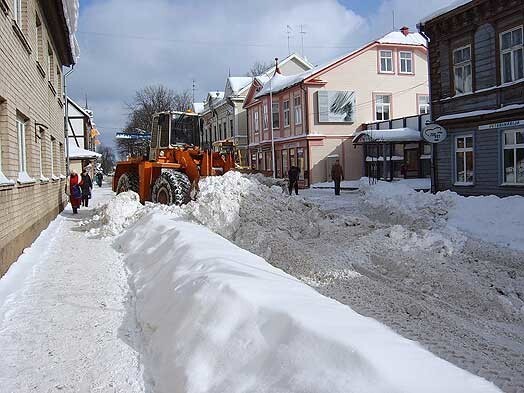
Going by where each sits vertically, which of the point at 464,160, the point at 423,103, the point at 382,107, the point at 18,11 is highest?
the point at 423,103

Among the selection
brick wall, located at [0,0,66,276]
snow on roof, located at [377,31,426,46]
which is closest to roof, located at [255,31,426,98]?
snow on roof, located at [377,31,426,46]

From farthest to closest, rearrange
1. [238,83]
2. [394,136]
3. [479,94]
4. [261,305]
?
[238,83]
[394,136]
[479,94]
[261,305]

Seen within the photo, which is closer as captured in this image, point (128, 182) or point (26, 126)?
point (26, 126)

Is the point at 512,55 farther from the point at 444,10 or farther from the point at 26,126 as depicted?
the point at 26,126

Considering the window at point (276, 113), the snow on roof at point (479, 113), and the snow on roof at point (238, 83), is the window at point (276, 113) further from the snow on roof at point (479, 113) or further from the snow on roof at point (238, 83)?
the snow on roof at point (479, 113)

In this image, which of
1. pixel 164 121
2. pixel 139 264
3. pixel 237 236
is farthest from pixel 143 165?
pixel 139 264

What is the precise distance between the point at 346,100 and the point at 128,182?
19.7 metres

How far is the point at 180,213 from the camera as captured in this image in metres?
11.5

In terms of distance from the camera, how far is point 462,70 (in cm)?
1911

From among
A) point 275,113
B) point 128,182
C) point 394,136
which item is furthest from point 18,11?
point 275,113

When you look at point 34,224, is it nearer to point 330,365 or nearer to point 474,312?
point 474,312

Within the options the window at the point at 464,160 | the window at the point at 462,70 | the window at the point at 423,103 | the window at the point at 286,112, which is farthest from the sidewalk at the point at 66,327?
the window at the point at 423,103

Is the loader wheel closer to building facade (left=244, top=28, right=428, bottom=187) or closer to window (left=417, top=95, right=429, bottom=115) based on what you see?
building facade (left=244, top=28, right=428, bottom=187)

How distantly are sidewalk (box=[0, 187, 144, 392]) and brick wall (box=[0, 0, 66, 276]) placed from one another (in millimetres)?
631
